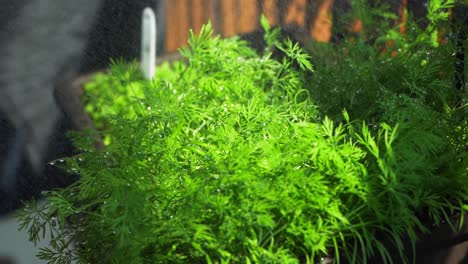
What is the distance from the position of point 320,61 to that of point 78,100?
1.93ft

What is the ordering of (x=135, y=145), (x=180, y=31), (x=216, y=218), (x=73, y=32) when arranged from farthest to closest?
(x=180, y=31) < (x=73, y=32) < (x=135, y=145) < (x=216, y=218)

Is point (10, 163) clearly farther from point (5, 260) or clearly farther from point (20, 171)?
point (5, 260)

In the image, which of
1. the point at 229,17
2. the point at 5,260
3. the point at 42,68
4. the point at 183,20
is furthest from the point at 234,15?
the point at 5,260

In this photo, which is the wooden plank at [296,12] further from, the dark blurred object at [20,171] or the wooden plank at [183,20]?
the dark blurred object at [20,171]

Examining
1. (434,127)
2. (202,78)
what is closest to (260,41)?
(202,78)

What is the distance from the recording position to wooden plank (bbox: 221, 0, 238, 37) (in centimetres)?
186

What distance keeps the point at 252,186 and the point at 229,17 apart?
954 mm

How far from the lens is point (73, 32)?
164cm

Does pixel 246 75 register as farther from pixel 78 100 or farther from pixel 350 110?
pixel 78 100

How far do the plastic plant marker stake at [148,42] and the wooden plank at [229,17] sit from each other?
0.20 m

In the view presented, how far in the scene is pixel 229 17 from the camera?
1885 mm

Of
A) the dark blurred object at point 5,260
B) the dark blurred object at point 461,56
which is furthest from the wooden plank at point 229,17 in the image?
the dark blurred object at point 5,260

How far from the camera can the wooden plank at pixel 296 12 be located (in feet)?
6.00

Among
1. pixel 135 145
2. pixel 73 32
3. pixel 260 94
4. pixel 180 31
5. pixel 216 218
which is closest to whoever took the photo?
pixel 216 218
